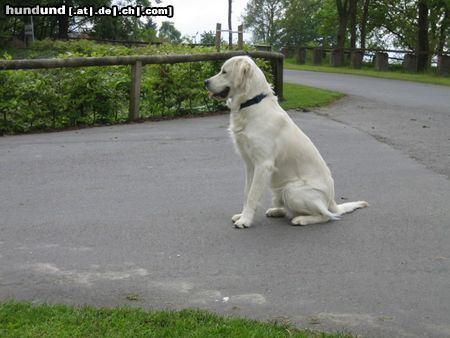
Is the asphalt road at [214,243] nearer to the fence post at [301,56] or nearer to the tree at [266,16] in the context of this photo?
the fence post at [301,56]

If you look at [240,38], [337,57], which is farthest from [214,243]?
A: [337,57]

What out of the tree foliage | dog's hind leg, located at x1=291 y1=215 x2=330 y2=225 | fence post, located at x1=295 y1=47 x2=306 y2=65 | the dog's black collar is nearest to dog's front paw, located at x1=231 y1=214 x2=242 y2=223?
dog's hind leg, located at x1=291 y1=215 x2=330 y2=225

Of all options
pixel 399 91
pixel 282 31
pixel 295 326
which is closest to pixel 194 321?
pixel 295 326

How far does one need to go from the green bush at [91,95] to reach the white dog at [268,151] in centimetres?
658

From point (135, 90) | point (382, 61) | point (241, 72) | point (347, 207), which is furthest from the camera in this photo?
point (382, 61)

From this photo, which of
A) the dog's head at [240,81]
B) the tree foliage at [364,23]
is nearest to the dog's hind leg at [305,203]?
the dog's head at [240,81]

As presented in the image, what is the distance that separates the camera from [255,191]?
21.3 feet

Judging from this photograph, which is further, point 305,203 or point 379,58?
point 379,58

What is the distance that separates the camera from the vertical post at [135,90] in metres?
13.5

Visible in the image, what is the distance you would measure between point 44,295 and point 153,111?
9973 millimetres

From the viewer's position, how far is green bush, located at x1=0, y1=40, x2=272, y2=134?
12.2 m

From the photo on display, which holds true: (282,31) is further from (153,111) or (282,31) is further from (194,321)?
(194,321)

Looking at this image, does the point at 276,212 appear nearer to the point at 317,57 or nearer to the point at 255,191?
the point at 255,191

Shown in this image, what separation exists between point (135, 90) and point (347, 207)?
7.46 meters
